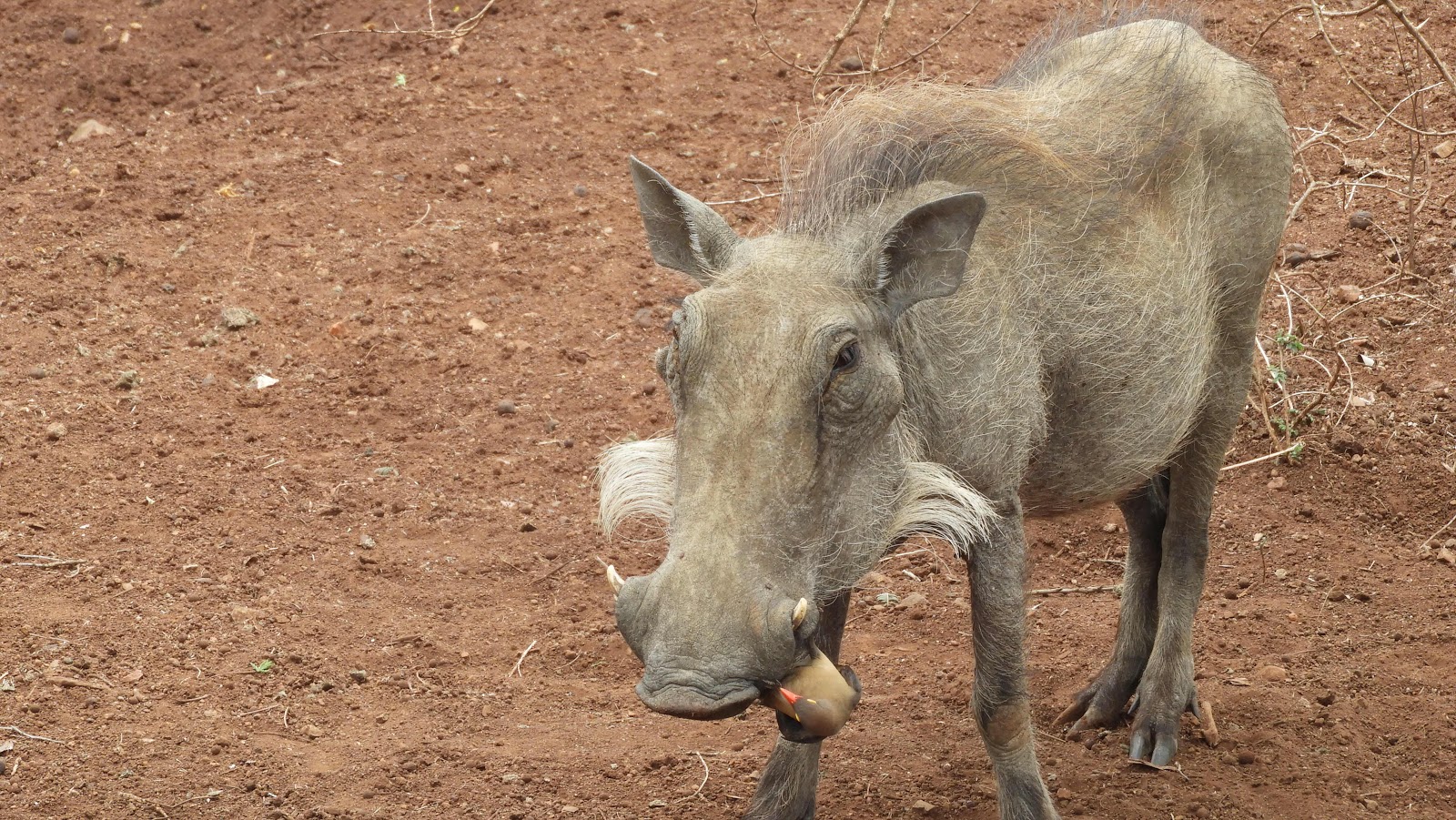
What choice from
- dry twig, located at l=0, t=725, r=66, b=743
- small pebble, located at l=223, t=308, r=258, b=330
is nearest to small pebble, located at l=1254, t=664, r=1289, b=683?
dry twig, located at l=0, t=725, r=66, b=743

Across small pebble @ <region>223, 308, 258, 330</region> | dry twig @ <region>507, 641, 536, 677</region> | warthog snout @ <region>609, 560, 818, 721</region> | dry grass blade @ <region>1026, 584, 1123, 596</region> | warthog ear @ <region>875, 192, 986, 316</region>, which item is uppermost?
warthog ear @ <region>875, 192, 986, 316</region>

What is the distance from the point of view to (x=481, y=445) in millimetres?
6301

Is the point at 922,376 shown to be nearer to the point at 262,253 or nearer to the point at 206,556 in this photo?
the point at 206,556

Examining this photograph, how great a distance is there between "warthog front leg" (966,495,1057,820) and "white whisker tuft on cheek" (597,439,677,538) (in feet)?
2.68

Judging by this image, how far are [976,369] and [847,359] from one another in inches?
21.9

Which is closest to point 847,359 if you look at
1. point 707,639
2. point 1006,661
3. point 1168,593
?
point 707,639

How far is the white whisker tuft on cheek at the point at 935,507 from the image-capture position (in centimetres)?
339

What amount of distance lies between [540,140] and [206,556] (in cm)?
355

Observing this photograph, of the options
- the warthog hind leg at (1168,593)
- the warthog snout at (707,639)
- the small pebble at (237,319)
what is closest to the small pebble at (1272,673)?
the warthog hind leg at (1168,593)

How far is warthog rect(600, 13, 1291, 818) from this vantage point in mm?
3016

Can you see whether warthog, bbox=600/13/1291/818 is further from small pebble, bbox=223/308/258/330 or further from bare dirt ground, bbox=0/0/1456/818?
small pebble, bbox=223/308/258/330

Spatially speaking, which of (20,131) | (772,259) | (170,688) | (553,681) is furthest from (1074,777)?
(20,131)

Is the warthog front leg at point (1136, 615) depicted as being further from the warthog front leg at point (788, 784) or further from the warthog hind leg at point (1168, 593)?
the warthog front leg at point (788, 784)

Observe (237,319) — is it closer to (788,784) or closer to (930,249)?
(788,784)
